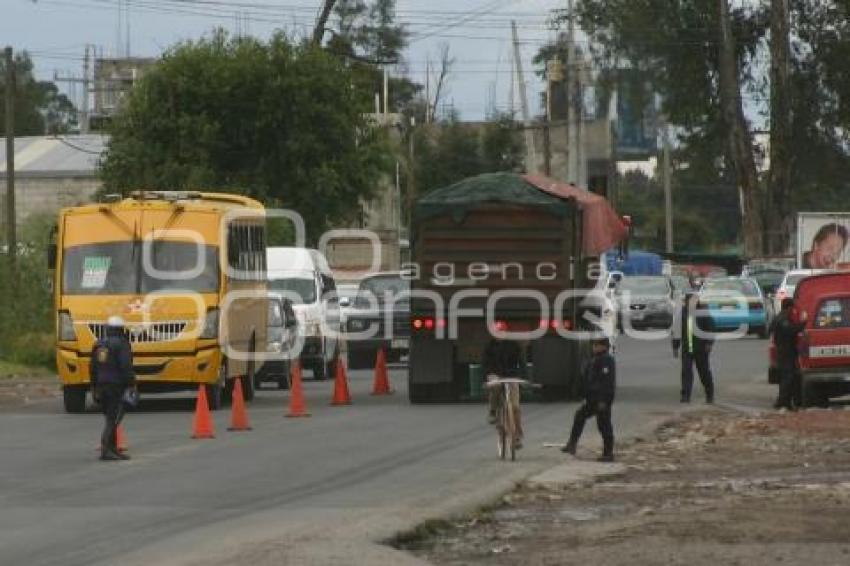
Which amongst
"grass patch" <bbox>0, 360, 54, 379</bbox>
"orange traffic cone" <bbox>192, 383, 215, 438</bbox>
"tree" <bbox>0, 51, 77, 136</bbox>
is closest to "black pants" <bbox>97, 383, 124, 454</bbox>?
"orange traffic cone" <bbox>192, 383, 215, 438</bbox>

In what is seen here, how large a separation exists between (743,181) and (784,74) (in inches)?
149

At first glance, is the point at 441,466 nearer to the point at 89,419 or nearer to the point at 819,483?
the point at 819,483

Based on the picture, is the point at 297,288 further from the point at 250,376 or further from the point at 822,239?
the point at 822,239

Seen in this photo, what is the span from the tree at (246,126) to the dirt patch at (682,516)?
32823 millimetres

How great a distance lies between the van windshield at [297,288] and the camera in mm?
37438

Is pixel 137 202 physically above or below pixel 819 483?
above

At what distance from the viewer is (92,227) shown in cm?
2891

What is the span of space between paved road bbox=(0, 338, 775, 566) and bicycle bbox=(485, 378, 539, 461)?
261mm

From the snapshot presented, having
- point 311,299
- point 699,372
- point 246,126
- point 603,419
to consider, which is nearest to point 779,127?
point 246,126

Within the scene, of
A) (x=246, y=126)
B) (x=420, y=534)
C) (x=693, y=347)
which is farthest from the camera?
(x=246, y=126)

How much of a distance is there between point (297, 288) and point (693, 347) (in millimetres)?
10806

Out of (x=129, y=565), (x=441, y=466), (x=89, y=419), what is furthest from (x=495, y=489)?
(x=89, y=419)

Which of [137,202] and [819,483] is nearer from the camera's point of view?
[819,483]

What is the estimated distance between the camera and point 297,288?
3772cm
